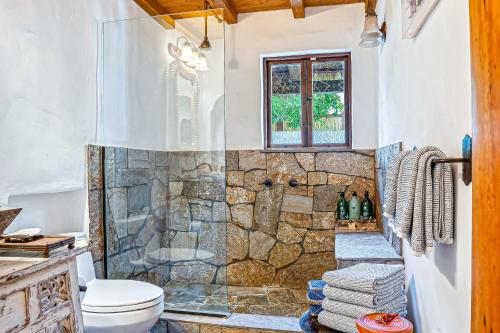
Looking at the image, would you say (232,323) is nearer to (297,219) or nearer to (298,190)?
(297,219)

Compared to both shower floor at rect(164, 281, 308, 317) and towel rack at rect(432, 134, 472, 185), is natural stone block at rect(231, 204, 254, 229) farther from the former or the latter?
towel rack at rect(432, 134, 472, 185)

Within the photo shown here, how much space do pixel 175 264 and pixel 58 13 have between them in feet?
6.78

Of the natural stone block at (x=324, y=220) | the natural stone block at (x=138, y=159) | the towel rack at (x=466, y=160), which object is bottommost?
the natural stone block at (x=324, y=220)

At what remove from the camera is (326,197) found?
344 centimetres

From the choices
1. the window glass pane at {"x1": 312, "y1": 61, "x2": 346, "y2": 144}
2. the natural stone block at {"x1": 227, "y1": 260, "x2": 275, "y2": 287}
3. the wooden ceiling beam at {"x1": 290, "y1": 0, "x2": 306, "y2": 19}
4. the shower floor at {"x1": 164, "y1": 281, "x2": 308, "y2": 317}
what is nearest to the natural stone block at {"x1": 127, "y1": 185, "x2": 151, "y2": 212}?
the shower floor at {"x1": 164, "y1": 281, "x2": 308, "y2": 317}

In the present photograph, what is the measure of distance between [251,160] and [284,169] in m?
0.32

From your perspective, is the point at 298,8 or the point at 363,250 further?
the point at 298,8

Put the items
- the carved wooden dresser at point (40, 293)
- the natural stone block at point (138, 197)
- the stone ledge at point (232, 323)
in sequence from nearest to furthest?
the carved wooden dresser at point (40, 293) → the stone ledge at point (232, 323) → the natural stone block at point (138, 197)

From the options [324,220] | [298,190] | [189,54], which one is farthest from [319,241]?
[189,54]

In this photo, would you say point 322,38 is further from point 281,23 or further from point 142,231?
point 142,231

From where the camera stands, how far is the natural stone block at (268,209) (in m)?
3.53

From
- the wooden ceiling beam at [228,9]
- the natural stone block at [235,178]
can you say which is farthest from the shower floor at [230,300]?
the wooden ceiling beam at [228,9]

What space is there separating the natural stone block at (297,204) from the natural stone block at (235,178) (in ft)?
1.45

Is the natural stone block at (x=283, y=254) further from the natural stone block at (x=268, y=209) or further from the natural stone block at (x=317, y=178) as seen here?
the natural stone block at (x=317, y=178)
